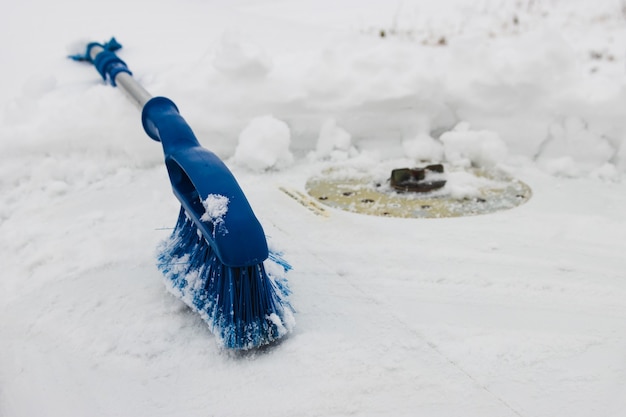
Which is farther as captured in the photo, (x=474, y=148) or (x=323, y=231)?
(x=474, y=148)

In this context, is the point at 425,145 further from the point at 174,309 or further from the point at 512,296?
the point at 174,309

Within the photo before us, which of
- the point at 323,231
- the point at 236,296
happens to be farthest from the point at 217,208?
the point at 323,231

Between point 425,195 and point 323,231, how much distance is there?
411 mm

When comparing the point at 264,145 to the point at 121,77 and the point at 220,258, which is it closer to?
the point at 121,77

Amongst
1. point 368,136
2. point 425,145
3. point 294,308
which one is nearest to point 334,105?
point 368,136

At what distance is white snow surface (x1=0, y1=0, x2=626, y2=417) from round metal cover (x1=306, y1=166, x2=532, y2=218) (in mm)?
41

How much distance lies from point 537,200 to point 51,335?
1.37 m

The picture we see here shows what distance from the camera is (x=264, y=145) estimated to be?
194cm

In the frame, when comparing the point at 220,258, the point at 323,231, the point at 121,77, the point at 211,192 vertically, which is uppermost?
the point at 121,77

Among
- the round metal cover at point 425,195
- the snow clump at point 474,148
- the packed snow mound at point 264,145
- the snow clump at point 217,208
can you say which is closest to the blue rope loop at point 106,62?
the packed snow mound at point 264,145

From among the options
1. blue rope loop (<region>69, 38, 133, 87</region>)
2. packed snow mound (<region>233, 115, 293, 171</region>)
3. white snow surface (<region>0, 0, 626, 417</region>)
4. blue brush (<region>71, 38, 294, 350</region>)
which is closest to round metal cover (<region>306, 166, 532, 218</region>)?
white snow surface (<region>0, 0, 626, 417</region>)

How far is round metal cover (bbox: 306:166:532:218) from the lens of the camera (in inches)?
64.9

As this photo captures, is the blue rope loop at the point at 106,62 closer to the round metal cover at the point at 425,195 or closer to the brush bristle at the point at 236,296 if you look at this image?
the round metal cover at the point at 425,195

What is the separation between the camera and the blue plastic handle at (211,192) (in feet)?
3.12
